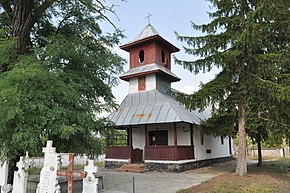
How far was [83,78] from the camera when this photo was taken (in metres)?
7.30

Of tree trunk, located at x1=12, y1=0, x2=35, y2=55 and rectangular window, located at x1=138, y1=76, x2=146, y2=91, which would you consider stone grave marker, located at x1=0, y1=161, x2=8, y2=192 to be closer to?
tree trunk, located at x1=12, y1=0, x2=35, y2=55

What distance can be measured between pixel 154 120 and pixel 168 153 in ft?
6.46

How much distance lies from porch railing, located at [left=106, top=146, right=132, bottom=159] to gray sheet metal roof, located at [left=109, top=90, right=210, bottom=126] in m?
1.74

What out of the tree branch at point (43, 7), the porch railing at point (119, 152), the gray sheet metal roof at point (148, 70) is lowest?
the porch railing at point (119, 152)

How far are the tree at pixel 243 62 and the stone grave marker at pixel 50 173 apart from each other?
239 inches

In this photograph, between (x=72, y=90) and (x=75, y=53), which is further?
(x=75, y=53)

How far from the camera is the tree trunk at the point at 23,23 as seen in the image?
802cm

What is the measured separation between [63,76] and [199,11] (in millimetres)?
7138

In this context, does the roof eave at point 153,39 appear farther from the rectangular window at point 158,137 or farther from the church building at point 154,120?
the rectangular window at point 158,137

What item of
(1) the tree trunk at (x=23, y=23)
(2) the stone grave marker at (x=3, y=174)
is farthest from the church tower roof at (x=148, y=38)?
(2) the stone grave marker at (x=3, y=174)

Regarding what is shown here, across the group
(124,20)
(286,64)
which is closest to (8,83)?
(124,20)

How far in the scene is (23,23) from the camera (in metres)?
8.14

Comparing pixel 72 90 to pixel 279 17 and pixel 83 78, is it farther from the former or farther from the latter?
pixel 279 17

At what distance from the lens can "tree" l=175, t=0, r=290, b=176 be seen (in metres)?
9.48
